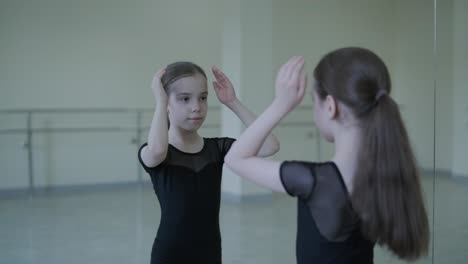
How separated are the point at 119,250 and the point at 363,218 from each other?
8.52 feet

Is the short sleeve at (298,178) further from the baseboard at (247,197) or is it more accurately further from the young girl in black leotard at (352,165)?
the baseboard at (247,197)

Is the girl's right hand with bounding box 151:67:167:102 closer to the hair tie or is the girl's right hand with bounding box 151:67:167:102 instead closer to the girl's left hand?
the girl's left hand

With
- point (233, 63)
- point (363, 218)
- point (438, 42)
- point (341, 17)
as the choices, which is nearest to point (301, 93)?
point (363, 218)

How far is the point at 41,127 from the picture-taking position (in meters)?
5.35

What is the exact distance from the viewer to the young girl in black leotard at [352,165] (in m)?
0.93

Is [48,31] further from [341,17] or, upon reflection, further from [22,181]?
[341,17]

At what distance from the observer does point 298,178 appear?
948 millimetres

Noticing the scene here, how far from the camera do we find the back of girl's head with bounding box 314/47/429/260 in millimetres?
923

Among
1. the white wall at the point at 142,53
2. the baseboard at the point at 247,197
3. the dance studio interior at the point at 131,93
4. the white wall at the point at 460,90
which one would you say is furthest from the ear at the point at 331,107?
the baseboard at the point at 247,197

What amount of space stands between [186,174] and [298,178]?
517mm

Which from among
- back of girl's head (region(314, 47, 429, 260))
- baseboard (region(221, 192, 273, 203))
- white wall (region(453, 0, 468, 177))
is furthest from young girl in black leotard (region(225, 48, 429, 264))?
→ baseboard (region(221, 192, 273, 203))

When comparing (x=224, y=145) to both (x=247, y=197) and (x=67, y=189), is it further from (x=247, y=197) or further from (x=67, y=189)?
(x=67, y=189)

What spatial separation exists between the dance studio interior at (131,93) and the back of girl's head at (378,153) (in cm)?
238

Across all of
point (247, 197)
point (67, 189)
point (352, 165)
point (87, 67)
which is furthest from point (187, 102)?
point (67, 189)
